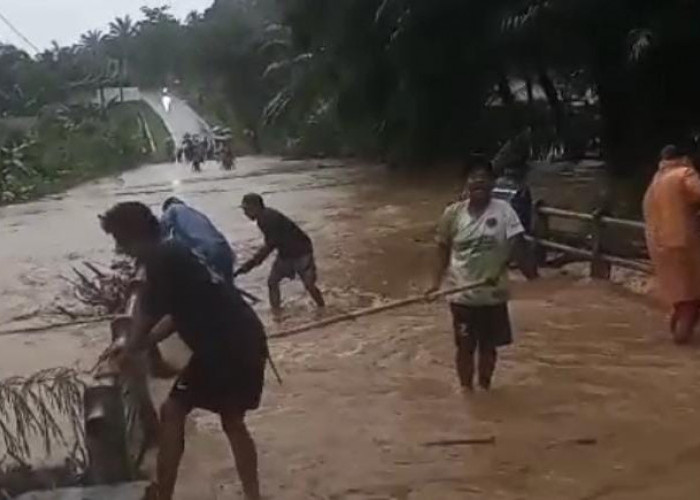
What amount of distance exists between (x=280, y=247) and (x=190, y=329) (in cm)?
628

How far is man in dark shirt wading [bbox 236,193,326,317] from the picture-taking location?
10883mm

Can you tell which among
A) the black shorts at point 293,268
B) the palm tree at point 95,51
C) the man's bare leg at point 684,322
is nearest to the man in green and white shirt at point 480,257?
the man's bare leg at point 684,322

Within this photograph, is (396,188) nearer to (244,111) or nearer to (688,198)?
(688,198)

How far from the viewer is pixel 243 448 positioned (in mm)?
Result: 5695

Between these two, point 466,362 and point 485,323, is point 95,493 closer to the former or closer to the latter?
point 485,323

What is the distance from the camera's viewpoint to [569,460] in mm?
6730

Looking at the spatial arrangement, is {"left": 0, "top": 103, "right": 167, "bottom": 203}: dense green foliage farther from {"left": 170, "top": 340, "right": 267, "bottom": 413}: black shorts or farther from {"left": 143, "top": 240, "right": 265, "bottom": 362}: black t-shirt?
{"left": 143, "top": 240, "right": 265, "bottom": 362}: black t-shirt

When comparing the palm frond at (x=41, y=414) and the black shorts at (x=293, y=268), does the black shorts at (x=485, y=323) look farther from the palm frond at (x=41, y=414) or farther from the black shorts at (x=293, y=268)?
the black shorts at (x=293, y=268)

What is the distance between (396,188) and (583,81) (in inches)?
408

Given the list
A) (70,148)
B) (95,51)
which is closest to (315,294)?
(70,148)

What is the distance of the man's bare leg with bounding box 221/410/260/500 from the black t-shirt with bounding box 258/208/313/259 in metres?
5.42

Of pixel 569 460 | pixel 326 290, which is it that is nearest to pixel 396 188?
pixel 326 290

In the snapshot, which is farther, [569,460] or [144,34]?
[144,34]

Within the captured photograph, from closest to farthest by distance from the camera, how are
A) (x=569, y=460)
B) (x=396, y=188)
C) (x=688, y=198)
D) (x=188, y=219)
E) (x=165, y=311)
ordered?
(x=165, y=311) < (x=569, y=460) < (x=188, y=219) < (x=688, y=198) < (x=396, y=188)
